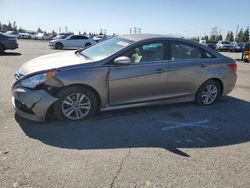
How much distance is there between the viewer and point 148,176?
334cm

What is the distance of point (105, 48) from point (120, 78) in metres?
0.92

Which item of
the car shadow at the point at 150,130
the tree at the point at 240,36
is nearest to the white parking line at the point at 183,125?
the car shadow at the point at 150,130

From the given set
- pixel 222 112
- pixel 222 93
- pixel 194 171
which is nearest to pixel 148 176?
pixel 194 171

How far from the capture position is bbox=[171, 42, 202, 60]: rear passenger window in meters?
5.79

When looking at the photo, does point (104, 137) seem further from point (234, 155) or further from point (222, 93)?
point (222, 93)

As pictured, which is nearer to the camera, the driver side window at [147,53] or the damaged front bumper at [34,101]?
the damaged front bumper at [34,101]

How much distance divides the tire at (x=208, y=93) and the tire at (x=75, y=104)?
2.50 meters

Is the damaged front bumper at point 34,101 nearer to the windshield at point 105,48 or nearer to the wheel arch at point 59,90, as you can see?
the wheel arch at point 59,90

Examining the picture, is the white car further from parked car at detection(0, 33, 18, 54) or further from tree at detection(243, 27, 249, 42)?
tree at detection(243, 27, 249, 42)

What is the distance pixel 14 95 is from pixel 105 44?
2165 mm

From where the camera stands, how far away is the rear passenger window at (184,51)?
19.0 feet

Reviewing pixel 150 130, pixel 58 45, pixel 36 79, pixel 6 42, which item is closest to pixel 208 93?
pixel 150 130

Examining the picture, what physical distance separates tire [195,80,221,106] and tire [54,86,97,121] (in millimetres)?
2502

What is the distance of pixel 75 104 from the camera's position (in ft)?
16.0
